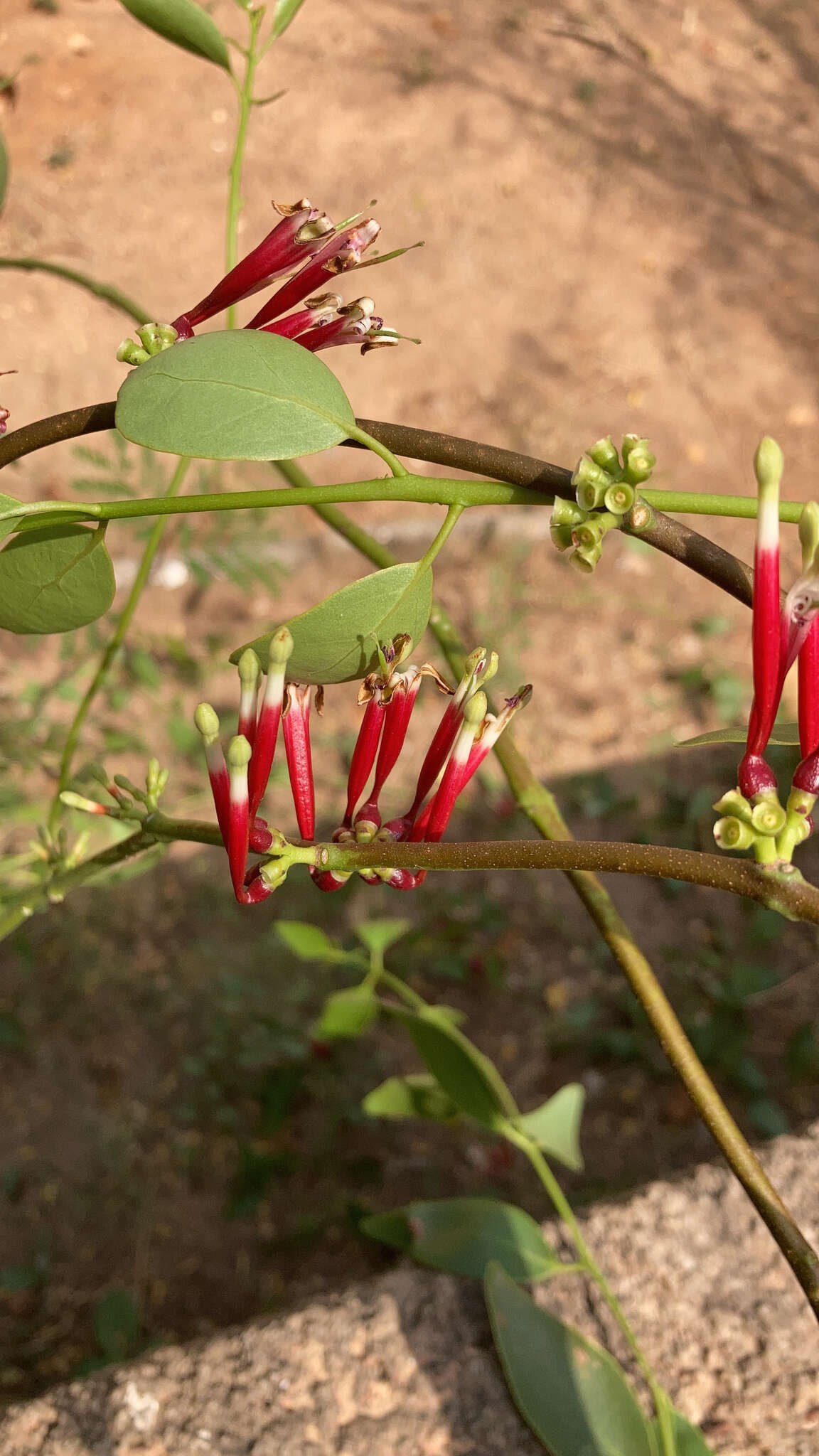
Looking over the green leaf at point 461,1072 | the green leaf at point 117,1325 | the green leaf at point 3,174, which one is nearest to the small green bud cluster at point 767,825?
the green leaf at point 461,1072

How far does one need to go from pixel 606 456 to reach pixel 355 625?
14 centimetres

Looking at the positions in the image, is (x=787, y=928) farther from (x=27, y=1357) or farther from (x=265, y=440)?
(x=265, y=440)

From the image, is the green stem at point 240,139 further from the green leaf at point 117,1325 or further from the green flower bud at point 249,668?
the green leaf at point 117,1325

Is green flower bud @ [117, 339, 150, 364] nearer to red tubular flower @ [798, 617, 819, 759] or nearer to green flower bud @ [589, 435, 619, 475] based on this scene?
green flower bud @ [589, 435, 619, 475]

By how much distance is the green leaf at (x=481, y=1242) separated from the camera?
97 cm

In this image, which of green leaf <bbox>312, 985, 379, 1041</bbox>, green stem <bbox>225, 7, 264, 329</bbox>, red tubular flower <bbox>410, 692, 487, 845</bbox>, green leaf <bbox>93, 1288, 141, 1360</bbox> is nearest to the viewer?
red tubular flower <bbox>410, 692, 487, 845</bbox>

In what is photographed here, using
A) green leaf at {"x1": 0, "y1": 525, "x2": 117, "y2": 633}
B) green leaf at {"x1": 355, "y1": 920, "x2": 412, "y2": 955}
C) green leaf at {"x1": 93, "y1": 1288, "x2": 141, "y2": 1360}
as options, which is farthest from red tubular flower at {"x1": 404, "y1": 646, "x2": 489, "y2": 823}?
→ green leaf at {"x1": 93, "y1": 1288, "x2": 141, "y2": 1360}

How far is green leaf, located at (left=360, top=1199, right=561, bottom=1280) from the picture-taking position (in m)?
0.97

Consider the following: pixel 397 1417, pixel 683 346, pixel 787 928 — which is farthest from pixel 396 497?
pixel 683 346

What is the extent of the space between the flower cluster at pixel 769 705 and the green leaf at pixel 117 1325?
5.07 feet

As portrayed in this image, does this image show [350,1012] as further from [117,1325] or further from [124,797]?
[117,1325]

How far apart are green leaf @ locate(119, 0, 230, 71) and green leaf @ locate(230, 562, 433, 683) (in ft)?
1.69

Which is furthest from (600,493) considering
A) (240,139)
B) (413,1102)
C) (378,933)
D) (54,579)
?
(413,1102)

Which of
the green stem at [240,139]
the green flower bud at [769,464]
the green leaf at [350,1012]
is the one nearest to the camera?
the green flower bud at [769,464]
